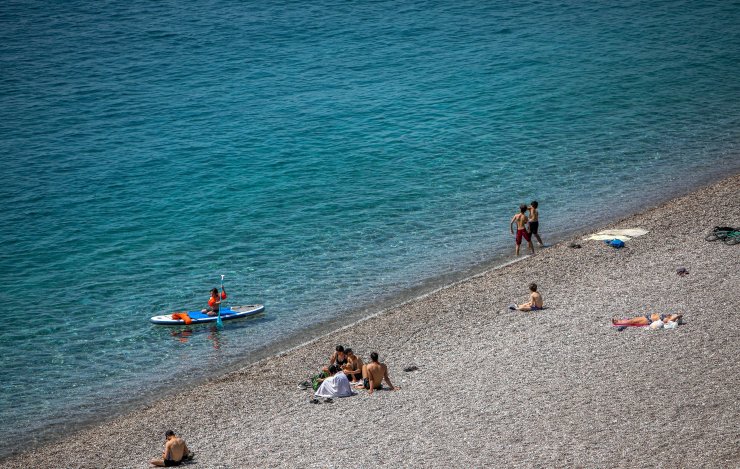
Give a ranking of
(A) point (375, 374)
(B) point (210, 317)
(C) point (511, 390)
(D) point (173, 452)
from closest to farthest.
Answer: (D) point (173, 452)
(C) point (511, 390)
(A) point (375, 374)
(B) point (210, 317)

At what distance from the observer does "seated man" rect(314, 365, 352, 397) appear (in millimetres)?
20516

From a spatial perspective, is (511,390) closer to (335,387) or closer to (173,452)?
(335,387)

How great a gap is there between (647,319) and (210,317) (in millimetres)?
13042

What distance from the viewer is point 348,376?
21.4 m

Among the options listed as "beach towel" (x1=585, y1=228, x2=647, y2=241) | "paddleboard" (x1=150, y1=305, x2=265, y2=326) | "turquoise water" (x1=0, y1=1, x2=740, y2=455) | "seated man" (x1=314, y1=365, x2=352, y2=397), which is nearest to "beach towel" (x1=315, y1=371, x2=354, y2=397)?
"seated man" (x1=314, y1=365, x2=352, y2=397)

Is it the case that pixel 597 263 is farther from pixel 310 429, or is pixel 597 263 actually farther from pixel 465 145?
pixel 465 145

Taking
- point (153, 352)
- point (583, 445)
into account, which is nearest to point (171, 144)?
point (153, 352)

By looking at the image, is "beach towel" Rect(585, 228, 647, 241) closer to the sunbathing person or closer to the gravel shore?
the gravel shore

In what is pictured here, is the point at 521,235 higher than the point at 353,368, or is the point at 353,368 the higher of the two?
the point at 521,235

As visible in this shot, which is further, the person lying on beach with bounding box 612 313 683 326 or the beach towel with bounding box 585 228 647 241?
the beach towel with bounding box 585 228 647 241

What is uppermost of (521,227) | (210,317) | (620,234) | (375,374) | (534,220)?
(534,220)

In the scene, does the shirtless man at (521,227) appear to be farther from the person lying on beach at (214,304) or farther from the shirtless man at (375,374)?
the shirtless man at (375,374)

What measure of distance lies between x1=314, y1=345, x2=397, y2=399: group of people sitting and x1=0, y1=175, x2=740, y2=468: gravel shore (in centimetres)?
35

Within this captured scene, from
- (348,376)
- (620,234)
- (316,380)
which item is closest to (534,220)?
(620,234)
